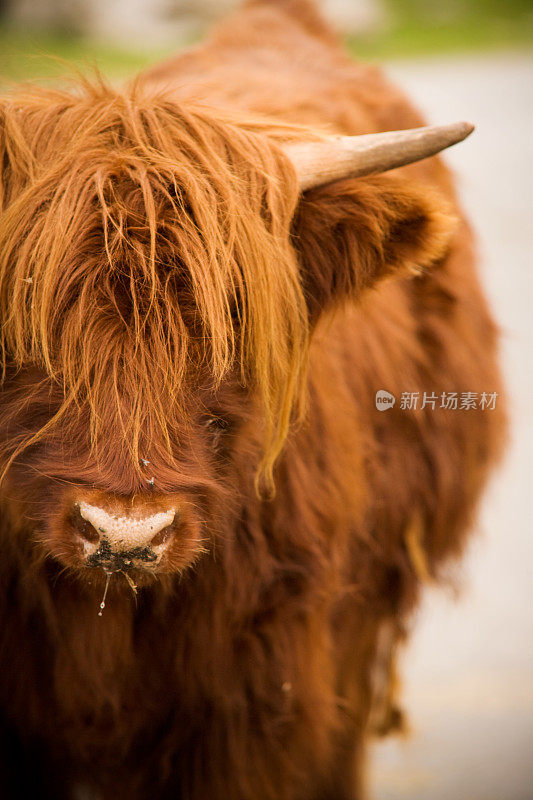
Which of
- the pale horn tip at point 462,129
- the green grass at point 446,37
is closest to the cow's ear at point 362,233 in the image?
the pale horn tip at point 462,129

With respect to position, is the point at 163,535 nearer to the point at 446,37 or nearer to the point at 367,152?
the point at 367,152

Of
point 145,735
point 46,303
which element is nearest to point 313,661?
point 145,735

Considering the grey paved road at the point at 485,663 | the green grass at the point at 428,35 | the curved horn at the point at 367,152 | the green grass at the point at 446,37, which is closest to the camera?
the curved horn at the point at 367,152

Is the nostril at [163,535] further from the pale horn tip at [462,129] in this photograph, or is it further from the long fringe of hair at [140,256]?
the pale horn tip at [462,129]

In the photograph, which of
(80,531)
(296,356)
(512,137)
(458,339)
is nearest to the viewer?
(80,531)

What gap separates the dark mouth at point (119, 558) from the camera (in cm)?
136

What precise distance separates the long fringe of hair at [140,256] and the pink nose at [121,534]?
104 millimetres

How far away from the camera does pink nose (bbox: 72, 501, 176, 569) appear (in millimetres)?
1344

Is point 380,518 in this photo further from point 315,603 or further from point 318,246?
point 318,246

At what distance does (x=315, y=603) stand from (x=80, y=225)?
1.04 meters

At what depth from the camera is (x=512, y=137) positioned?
8.74 m

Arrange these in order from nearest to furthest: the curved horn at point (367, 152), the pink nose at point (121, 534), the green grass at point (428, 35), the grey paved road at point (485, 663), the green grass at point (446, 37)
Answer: the pink nose at point (121, 534) → the curved horn at point (367, 152) → the grey paved road at point (485, 663) → the green grass at point (428, 35) → the green grass at point (446, 37)

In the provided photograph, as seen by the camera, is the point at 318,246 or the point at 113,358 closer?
the point at 113,358

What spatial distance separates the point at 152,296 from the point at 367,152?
50cm
